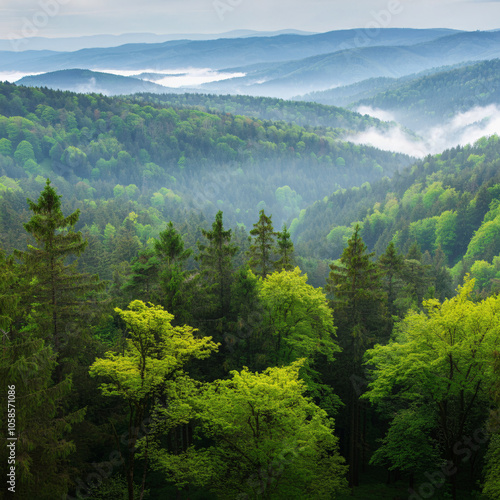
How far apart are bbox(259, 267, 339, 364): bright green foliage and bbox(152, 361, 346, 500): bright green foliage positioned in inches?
425

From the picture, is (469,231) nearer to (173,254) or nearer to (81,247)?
(173,254)

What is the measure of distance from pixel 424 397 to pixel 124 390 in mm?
17339

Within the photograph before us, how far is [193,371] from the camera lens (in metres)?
28.7

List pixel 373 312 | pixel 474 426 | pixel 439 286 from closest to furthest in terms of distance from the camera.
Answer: pixel 474 426
pixel 373 312
pixel 439 286

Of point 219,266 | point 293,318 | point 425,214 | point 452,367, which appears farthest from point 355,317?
point 425,214

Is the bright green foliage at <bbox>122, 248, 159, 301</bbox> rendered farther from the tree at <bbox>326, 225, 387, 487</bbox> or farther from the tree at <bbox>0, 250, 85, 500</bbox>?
the tree at <bbox>0, 250, 85, 500</bbox>

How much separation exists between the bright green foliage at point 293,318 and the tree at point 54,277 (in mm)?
13157

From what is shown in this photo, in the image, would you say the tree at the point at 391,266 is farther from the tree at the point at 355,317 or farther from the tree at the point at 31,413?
the tree at the point at 31,413

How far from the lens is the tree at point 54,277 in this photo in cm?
2309

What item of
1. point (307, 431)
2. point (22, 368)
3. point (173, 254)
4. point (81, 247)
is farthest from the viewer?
point (173, 254)

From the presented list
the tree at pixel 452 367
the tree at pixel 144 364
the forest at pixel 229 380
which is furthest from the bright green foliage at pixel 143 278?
the tree at pixel 452 367

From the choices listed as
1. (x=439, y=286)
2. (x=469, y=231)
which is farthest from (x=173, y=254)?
(x=469, y=231)

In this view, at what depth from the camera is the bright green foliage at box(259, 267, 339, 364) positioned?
3266 centimetres

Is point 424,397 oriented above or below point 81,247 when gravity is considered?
below
